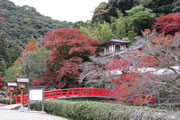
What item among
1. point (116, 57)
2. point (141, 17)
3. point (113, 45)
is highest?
point (141, 17)

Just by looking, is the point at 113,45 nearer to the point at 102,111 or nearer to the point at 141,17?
the point at 141,17

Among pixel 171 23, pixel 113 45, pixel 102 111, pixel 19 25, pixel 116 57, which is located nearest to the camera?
pixel 102 111

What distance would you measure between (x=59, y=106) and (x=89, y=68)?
20.9 ft

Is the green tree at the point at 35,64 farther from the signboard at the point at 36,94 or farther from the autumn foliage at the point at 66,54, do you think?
the signboard at the point at 36,94


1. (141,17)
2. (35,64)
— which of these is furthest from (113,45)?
(35,64)

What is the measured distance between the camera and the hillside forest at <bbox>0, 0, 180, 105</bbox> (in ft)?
34.7

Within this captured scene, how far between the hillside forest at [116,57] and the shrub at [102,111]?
8.42 ft

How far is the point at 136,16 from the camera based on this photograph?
86.8 ft

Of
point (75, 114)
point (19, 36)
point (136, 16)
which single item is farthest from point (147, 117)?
point (19, 36)

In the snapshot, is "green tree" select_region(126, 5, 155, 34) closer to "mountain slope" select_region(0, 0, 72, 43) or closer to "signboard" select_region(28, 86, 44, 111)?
"signboard" select_region(28, 86, 44, 111)

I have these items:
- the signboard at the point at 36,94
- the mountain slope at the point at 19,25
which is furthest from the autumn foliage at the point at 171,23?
the mountain slope at the point at 19,25

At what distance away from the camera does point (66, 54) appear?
60.1 feet

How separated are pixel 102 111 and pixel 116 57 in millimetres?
11910

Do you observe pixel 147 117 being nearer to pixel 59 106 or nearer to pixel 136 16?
pixel 59 106
